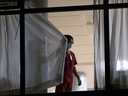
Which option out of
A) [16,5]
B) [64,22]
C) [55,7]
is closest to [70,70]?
[64,22]

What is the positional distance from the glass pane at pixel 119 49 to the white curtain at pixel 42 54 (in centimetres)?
78

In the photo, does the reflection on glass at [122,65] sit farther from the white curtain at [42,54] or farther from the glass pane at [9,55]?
the glass pane at [9,55]

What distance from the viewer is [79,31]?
4227 mm

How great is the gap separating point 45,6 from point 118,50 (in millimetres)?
1322

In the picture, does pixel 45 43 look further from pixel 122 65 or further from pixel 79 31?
pixel 122 65

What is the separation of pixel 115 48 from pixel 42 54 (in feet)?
3.67

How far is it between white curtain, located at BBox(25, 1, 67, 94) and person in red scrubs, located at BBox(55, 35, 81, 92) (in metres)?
0.12

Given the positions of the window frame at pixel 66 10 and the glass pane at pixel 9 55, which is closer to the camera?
the window frame at pixel 66 10

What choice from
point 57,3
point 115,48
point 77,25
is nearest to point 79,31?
point 77,25

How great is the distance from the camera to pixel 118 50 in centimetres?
378

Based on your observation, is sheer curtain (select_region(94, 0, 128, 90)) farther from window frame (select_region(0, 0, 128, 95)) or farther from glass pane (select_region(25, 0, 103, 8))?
glass pane (select_region(25, 0, 103, 8))

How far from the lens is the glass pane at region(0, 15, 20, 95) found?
3873mm

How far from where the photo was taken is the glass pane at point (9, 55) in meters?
3.87

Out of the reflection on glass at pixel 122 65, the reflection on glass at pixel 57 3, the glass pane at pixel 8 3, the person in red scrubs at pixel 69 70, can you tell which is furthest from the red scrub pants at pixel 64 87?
the glass pane at pixel 8 3
